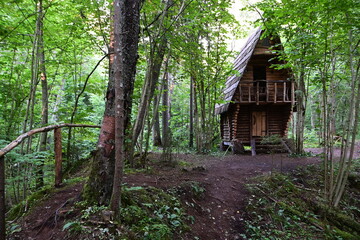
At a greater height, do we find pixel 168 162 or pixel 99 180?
pixel 99 180

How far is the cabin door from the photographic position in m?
13.5

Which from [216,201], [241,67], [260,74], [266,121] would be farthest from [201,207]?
[260,74]

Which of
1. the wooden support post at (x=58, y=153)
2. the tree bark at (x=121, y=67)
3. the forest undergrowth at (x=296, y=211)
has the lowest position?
the forest undergrowth at (x=296, y=211)

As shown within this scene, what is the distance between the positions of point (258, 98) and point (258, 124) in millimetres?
2219

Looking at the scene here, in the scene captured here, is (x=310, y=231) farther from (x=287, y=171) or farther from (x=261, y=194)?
(x=287, y=171)

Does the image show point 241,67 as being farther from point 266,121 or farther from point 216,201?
point 216,201

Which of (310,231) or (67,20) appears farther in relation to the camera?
(67,20)

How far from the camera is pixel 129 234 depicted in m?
2.60

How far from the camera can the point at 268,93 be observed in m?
12.2

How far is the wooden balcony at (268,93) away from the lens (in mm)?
11992

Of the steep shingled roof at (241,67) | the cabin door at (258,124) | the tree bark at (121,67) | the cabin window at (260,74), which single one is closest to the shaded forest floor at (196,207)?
the tree bark at (121,67)

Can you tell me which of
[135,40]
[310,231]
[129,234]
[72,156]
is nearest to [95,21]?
[135,40]

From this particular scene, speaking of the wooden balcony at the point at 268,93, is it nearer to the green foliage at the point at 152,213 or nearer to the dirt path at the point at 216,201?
the dirt path at the point at 216,201

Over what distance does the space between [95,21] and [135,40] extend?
3371 millimetres
